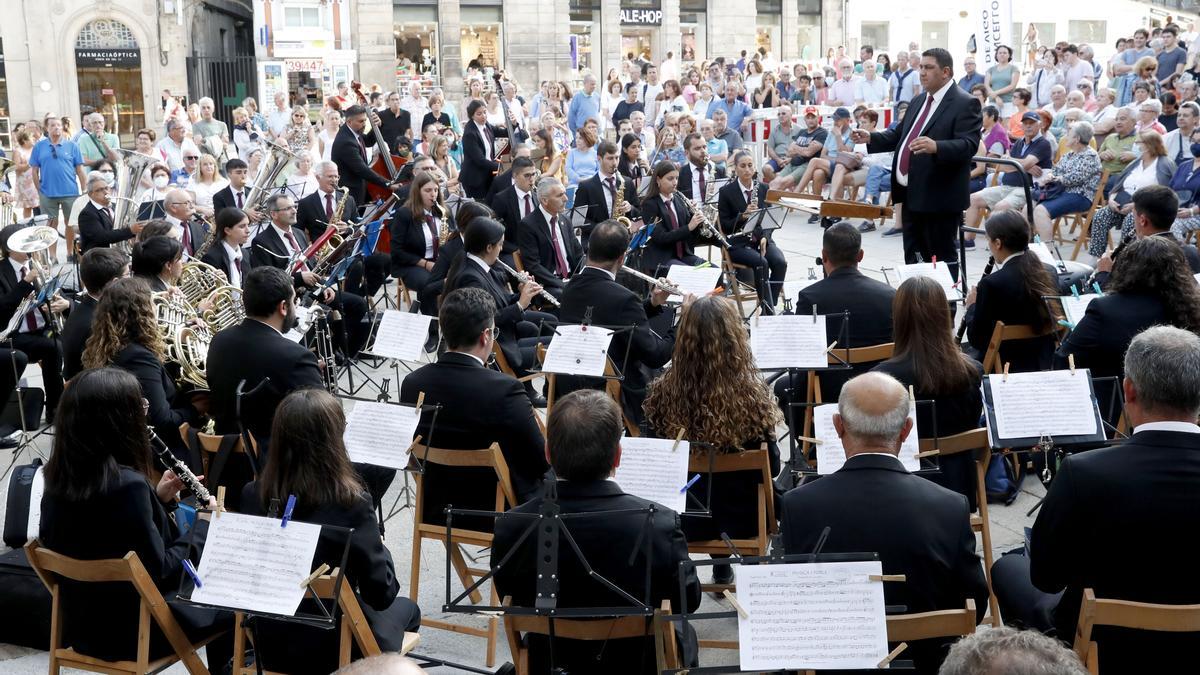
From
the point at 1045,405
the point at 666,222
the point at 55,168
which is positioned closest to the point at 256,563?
the point at 1045,405

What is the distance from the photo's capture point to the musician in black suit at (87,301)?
18.9ft

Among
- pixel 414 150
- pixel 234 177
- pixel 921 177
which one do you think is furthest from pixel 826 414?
pixel 414 150

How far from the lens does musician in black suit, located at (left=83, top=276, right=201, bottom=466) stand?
5070 millimetres

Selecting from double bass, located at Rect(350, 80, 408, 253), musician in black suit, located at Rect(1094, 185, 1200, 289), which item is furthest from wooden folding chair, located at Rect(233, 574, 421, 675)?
double bass, located at Rect(350, 80, 408, 253)

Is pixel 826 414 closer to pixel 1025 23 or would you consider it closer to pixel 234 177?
pixel 234 177

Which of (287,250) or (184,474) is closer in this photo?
(184,474)

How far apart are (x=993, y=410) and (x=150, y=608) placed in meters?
2.90

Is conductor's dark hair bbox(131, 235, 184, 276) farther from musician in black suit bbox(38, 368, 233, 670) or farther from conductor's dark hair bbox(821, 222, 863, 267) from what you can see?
conductor's dark hair bbox(821, 222, 863, 267)

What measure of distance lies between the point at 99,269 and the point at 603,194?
15.4 feet

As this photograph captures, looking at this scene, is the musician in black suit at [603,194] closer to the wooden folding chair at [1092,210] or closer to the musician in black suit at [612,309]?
the musician in black suit at [612,309]

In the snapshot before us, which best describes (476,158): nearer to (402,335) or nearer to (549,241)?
(549,241)

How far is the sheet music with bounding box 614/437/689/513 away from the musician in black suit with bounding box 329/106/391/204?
24.4ft

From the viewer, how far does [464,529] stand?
4461 millimetres

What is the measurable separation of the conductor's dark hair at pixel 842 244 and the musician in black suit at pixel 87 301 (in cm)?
364
